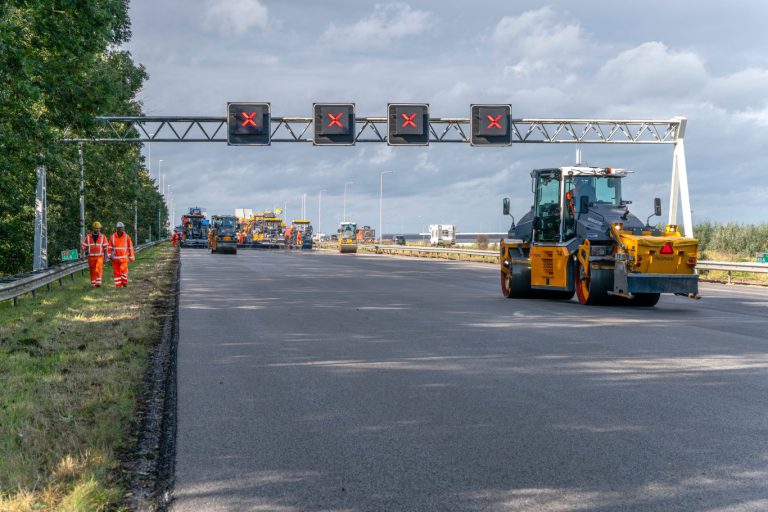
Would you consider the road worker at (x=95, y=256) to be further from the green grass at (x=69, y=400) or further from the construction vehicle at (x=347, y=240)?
the construction vehicle at (x=347, y=240)

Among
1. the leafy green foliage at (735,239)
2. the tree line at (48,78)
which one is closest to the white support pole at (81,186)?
the tree line at (48,78)

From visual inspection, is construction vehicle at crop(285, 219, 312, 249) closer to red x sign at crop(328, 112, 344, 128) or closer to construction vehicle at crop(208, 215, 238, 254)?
construction vehicle at crop(208, 215, 238, 254)

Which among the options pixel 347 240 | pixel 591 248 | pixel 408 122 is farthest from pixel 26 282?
pixel 347 240

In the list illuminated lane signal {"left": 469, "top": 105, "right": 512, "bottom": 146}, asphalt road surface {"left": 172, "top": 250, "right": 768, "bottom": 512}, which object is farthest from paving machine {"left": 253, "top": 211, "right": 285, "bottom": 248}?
asphalt road surface {"left": 172, "top": 250, "right": 768, "bottom": 512}

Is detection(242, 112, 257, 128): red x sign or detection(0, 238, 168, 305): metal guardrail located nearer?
detection(0, 238, 168, 305): metal guardrail

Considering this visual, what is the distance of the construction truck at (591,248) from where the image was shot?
54.0 ft

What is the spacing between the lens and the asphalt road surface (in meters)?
4.87

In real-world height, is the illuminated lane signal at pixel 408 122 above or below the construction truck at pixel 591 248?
above

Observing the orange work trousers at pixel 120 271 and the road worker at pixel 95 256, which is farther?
the road worker at pixel 95 256

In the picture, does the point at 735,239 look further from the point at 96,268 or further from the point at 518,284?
the point at 96,268

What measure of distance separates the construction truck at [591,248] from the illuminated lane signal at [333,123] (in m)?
15.7

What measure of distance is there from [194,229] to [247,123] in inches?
1894

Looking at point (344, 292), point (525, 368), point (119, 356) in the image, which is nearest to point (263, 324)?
point (119, 356)

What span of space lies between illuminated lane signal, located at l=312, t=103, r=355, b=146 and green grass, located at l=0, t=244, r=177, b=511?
20.5 meters
